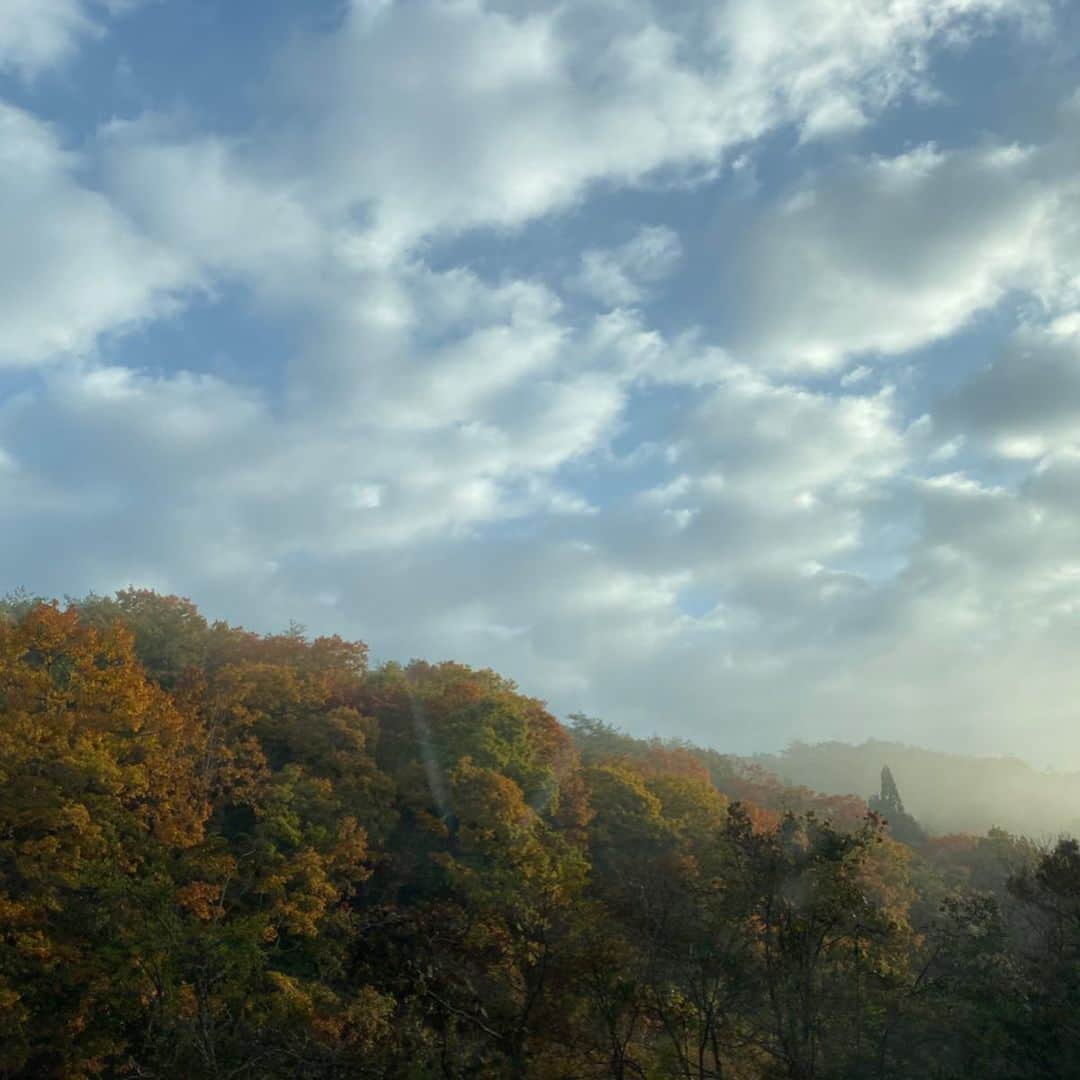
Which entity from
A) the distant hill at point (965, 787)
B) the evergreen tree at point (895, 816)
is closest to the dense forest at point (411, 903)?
the evergreen tree at point (895, 816)

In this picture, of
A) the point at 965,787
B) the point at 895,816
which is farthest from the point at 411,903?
the point at 965,787

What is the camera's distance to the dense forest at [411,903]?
677 inches

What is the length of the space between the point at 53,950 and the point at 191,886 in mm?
3665

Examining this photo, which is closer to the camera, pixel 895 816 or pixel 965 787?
pixel 895 816

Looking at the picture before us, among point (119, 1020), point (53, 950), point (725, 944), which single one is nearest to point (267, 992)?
point (119, 1020)

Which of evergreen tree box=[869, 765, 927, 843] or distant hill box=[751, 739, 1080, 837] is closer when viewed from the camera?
evergreen tree box=[869, 765, 927, 843]

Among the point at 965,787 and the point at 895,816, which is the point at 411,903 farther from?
the point at 965,787

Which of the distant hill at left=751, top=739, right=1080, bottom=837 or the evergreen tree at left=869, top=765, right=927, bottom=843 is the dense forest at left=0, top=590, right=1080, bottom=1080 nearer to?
the evergreen tree at left=869, top=765, right=927, bottom=843

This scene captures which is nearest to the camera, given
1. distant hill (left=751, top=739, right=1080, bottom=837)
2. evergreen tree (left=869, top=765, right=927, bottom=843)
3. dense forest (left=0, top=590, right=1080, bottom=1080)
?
dense forest (left=0, top=590, right=1080, bottom=1080)

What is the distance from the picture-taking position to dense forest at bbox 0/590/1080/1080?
17203 mm

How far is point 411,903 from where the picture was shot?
117 feet

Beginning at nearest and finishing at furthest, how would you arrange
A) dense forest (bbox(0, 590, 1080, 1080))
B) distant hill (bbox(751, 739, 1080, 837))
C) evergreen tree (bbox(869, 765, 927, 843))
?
dense forest (bbox(0, 590, 1080, 1080)) → evergreen tree (bbox(869, 765, 927, 843)) → distant hill (bbox(751, 739, 1080, 837))

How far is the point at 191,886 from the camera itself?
28062 mm

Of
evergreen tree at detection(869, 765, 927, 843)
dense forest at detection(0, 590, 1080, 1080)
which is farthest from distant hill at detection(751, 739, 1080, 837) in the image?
dense forest at detection(0, 590, 1080, 1080)
